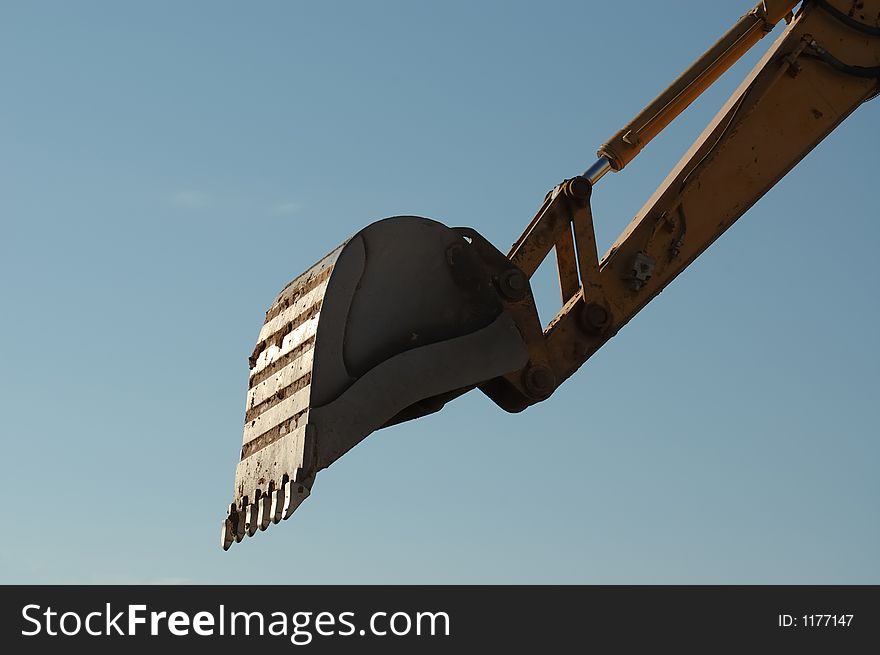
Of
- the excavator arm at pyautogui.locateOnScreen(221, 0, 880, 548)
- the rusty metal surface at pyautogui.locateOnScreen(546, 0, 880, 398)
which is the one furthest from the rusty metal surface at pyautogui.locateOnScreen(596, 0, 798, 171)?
the rusty metal surface at pyautogui.locateOnScreen(546, 0, 880, 398)

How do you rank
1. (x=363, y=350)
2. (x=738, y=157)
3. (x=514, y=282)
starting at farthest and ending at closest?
1. (x=738, y=157)
2. (x=514, y=282)
3. (x=363, y=350)

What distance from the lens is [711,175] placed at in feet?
24.2

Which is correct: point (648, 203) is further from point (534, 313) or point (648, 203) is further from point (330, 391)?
point (330, 391)

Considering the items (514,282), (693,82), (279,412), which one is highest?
(693,82)

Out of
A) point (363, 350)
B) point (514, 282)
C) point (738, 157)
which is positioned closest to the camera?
point (363, 350)

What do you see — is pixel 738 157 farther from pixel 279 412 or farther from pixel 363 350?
pixel 279 412

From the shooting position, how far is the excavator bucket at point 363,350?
6.30 metres

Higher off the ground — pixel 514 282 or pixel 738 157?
pixel 738 157

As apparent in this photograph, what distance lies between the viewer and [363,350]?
21.3ft

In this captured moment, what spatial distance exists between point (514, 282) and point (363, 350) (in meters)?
0.89

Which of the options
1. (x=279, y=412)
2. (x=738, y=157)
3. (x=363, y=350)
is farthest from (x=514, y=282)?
(x=738, y=157)

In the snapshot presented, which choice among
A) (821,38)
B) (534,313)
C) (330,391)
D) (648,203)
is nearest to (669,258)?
(648,203)

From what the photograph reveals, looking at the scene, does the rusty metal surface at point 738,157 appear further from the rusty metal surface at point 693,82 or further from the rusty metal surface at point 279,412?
the rusty metal surface at point 279,412

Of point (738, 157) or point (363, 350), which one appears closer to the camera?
point (363, 350)
